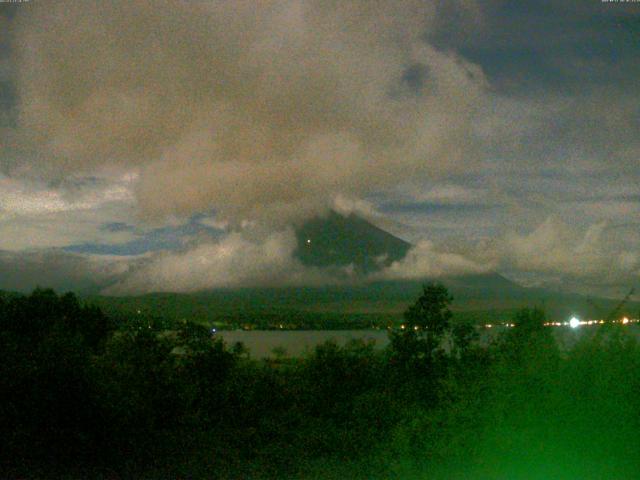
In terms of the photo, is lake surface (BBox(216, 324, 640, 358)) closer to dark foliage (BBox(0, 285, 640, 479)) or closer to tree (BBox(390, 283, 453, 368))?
dark foliage (BBox(0, 285, 640, 479))

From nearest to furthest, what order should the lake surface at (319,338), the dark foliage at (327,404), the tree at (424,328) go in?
the dark foliage at (327,404)
the lake surface at (319,338)
the tree at (424,328)

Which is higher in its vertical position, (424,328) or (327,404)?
(424,328)

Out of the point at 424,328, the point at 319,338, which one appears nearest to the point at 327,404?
the point at 424,328

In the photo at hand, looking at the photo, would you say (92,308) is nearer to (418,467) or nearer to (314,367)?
(314,367)

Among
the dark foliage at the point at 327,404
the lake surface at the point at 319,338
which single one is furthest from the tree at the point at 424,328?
the lake surface at the point at 319,338

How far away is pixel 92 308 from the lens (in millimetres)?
23797

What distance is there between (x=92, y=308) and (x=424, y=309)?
12.1 metres

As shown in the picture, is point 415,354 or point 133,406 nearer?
point 133,406

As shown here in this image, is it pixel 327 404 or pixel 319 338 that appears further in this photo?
pixel 319 338

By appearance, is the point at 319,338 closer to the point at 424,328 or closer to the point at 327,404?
the point at 327,404

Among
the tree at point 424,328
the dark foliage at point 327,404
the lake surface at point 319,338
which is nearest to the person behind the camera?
the dark foliage at point 327,404

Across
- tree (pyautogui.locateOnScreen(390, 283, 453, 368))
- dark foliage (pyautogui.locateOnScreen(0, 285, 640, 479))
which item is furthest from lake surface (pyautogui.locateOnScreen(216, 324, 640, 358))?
tree (pyautogui.locateOnScreen(390, 283, 453, 368))

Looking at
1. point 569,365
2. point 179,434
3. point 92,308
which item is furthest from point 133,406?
point 92,308

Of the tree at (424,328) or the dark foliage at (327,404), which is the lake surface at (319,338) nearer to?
the dark foliage at (327,404)
